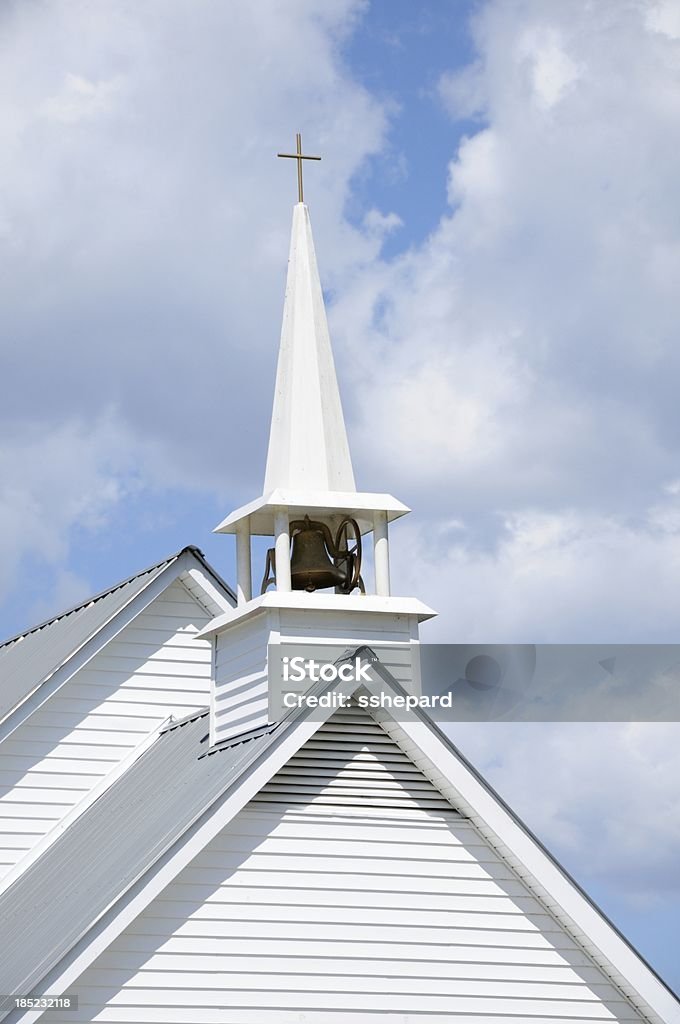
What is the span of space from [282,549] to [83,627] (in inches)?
240

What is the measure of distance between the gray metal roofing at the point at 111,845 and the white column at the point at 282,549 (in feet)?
5.25

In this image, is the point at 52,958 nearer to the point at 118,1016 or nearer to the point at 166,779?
the point at 118,1016

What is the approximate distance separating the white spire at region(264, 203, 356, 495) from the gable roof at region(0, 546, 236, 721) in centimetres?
402

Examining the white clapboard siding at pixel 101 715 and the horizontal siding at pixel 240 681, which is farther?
the white clapboard siding at pixel 101 715

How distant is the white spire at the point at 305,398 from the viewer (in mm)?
17641

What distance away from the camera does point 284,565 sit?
55.2 feet

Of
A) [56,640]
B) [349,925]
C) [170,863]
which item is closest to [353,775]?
[349,925]

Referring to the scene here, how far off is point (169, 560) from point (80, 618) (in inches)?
90.1

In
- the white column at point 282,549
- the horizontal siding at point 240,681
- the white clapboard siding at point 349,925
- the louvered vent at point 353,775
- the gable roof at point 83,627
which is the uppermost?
the gable roof at point 83,627

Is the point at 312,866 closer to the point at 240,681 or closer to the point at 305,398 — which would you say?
the point at 240,681

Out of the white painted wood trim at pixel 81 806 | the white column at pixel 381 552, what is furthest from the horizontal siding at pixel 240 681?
the white painted wood trim at pixel 81 806

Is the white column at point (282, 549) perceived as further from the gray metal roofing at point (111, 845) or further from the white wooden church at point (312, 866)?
the gray metal roofing at point (111, 845)

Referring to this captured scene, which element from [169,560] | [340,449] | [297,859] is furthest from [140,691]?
[297,859]

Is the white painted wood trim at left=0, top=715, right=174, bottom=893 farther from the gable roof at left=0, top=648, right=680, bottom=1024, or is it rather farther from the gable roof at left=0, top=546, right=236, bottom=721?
the gable roof at left=0, top=648, right=680, bottom=1024
